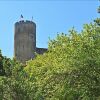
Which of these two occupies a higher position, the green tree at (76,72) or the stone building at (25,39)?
the stone building at (25,39)

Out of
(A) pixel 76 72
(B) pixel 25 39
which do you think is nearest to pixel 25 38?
(B) pixel 25 39

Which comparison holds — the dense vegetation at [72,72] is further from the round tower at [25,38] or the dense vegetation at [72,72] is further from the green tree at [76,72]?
the round tower at [25,38]

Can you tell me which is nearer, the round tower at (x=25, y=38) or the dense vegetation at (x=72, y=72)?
the dense vegetation at (x=72, y=72)

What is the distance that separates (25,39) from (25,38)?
30 centimetres

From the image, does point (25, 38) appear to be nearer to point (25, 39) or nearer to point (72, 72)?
point (25, 39)

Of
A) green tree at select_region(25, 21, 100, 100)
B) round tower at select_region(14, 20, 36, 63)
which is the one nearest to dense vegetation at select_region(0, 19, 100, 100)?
green tree at select_region(25, 21, 100, 100)

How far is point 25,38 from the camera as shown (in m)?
95.2

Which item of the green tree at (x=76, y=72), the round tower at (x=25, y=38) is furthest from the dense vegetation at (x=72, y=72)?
the round tower at (x=25, y=38)

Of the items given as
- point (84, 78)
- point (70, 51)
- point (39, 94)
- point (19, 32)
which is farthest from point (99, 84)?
point (19, 32)

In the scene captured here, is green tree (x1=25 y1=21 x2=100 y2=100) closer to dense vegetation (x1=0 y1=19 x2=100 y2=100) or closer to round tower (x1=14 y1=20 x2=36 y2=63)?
dense vegetation (x1=0 y1=19 x2=100 y2=100)

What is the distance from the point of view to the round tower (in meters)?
92.4

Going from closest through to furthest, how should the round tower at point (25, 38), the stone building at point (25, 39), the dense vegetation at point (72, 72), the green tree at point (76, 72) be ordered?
the dense vegetation at point (72, 72) → the green tree at point (76, 72) → the round tower at point (25, 38) → the stone building at point (25, 39)

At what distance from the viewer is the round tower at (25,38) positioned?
303 ft

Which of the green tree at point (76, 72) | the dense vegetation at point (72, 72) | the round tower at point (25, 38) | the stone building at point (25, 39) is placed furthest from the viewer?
the stone building at point (25, 39)
